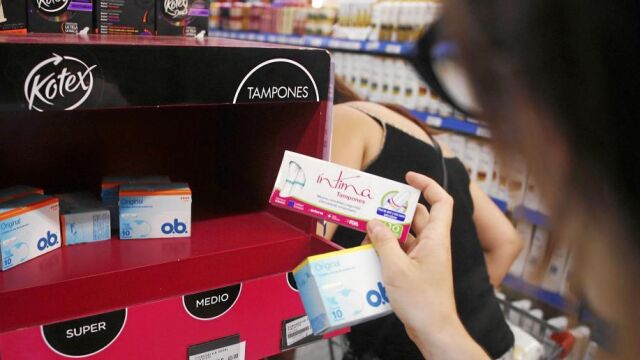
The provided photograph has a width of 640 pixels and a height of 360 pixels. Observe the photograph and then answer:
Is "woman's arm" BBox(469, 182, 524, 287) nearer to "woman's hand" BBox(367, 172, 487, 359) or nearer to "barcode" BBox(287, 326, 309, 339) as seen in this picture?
"woman's hand" BBox(367, 172, 487, 359)

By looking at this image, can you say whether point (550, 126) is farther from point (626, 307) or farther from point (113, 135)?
point (113, 135)

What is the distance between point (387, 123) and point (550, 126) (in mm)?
1043

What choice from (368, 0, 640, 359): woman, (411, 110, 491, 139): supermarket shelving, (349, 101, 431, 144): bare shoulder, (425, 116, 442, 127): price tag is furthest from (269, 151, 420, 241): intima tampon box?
(425, 116, 442, 127): price tag

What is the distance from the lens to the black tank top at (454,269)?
1.55 metres

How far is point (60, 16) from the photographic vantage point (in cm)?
97

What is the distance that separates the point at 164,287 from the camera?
893mm

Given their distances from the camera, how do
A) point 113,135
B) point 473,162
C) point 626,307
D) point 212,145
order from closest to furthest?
1. point 626,307
2. point 113,135
3. point 212,145
4. point 473,162

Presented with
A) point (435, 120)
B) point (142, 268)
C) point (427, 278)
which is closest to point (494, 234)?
point (427, 278)

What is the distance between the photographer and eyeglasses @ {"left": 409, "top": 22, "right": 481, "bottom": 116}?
0.56 m

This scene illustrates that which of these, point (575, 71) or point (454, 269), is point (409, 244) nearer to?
point (575, 71)

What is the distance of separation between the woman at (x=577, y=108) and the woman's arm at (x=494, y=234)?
1.31 m

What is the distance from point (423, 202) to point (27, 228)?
0.93 m

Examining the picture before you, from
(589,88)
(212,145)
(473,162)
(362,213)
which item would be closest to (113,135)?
(212,145)

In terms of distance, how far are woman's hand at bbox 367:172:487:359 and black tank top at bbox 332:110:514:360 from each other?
1.74ft
